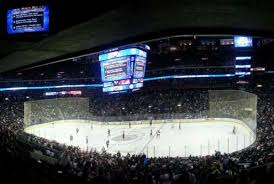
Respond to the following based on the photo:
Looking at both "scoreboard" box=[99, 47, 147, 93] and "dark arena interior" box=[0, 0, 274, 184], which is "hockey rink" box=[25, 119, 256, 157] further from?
"scoreboard" box=[99, 47, 147, 93]

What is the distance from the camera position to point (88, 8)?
6.59 metres

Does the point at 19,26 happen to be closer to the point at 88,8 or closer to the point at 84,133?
the point at 88,8

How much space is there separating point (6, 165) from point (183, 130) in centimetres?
2749

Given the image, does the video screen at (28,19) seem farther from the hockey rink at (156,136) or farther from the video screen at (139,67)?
the hockey rink at (156,136)

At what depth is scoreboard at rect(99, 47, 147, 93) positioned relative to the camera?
51.9 ft

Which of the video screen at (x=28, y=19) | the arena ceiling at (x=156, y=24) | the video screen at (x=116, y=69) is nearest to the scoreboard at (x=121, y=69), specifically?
the video screen at (x=116, y=69)

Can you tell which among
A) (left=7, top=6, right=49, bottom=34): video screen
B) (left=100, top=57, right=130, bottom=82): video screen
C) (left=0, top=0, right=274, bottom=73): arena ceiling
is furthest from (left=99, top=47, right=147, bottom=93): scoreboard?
(left=7, top=6, right=49, bottom=34): video screen

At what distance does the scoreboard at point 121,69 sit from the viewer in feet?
51.9

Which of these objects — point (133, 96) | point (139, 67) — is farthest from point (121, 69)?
point (133, 96)

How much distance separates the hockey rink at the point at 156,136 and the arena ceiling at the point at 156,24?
1621 centimetres

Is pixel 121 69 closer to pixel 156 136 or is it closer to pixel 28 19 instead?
pixel 28 19

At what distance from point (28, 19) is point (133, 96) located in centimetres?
3727

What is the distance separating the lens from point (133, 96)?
44.5 m

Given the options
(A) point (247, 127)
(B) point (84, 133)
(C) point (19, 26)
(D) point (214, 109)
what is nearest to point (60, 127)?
(B) point (84, 133)
